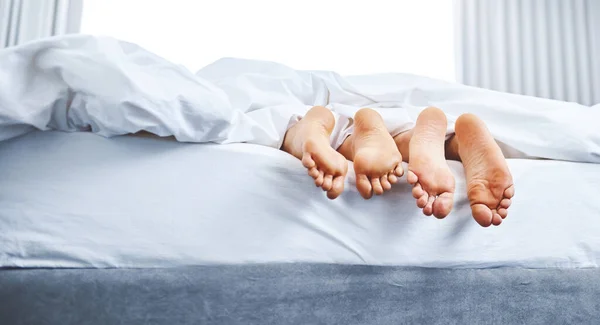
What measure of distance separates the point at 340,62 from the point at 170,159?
6.55ft

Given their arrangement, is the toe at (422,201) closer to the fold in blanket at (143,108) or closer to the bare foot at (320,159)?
the bare foot at (320,159)

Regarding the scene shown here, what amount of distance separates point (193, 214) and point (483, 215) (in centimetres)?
38

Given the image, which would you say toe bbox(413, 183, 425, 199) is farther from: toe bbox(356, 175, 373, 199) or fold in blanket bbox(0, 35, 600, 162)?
fold in blanket bbox(0, 35, 600, 162)

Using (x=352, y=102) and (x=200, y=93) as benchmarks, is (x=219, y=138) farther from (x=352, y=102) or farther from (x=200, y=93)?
(x=352, y=102)

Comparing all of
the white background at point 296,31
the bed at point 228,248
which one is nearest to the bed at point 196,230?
the bed at point 228,248

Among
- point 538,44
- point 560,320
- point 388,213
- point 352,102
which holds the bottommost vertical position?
point 560,320

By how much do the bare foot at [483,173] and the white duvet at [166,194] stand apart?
5 cm

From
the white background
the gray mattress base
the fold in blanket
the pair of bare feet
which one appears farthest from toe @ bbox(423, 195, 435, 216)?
the white background

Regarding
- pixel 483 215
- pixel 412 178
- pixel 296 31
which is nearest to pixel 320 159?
pixel 412 178

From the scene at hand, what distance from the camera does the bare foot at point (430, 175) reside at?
70cm

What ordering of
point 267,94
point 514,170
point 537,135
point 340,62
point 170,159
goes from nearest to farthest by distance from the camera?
point 170,159
point 514,170
point 537,135
point 267,94
point 340,62

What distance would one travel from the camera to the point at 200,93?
730 millimetres

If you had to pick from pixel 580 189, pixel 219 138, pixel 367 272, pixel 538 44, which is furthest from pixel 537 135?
pixel 538 44

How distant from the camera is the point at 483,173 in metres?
0.78
